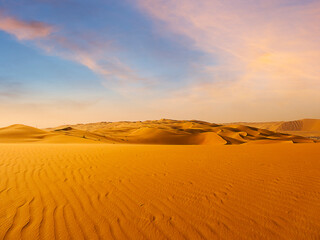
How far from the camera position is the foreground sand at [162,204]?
3000mm

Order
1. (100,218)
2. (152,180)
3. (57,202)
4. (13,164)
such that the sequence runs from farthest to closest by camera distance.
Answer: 1. (13,164)
2. (152,180)
3. (57,202)
4. (100,218)

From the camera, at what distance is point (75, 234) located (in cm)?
294

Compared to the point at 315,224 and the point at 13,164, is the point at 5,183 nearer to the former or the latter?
the point at 13,164

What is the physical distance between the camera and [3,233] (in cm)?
298

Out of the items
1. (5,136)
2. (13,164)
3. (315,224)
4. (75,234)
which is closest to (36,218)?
(75,234)

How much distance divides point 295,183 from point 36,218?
18.5 ft

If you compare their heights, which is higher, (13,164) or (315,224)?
(13,164)

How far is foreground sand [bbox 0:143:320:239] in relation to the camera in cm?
300

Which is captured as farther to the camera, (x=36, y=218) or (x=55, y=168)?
(x=55, y=168)

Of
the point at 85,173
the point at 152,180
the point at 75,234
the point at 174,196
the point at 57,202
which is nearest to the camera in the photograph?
the point at 75,234

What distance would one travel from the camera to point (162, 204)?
12.9 feet

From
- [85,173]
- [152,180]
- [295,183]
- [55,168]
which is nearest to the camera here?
[295,183]

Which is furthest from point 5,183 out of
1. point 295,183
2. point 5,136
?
point 5,136

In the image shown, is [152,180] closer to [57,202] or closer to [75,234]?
[57,202]
